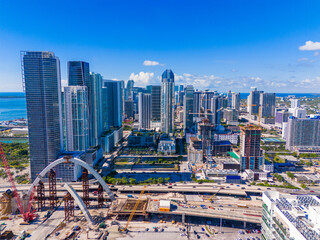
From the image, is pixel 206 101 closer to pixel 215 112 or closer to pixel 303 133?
pixel 215 112

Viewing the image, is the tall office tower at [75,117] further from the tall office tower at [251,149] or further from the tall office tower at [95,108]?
the tall office tower at [251,149]

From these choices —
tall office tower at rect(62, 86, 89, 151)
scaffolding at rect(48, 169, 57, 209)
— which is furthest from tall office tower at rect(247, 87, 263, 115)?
scaffolding at rect(48, 169, 57, 209)

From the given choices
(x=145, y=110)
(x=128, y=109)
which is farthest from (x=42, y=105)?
(x=128, y=109)

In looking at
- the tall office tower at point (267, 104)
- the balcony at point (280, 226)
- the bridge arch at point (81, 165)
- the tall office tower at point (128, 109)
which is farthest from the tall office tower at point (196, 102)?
the balcony at point (280, 226)

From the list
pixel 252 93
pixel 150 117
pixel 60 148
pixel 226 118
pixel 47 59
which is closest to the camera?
pixel 47 59

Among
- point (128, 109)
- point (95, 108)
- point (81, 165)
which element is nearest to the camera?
point (81, 165)

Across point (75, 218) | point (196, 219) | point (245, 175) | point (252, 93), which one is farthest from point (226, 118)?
point (75, 218)

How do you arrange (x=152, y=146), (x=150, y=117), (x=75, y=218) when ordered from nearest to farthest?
(x=75, y=218), (x=152, y=146), (x=150, y=117)

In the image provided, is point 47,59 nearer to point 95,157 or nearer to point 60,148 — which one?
point 60,148
